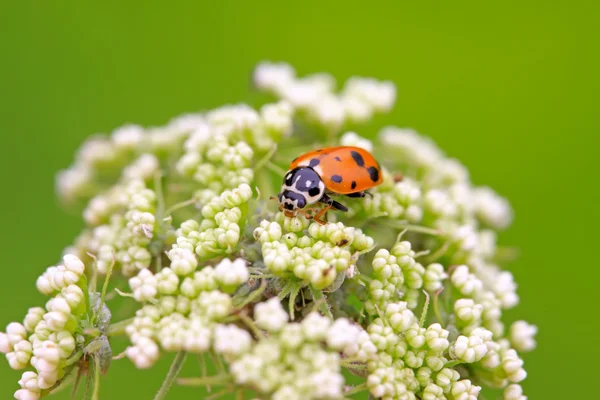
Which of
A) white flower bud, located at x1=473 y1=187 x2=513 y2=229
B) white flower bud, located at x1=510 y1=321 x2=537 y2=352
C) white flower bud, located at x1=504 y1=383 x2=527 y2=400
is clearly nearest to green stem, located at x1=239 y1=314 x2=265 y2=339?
white flower bud, located at x1=504 y1=383 x2=527 y2=400

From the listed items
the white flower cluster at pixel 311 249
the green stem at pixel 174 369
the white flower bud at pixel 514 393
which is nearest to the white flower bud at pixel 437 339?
the white flower cluster at pixel 311 249

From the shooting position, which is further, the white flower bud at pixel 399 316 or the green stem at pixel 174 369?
the white flower bud at pixel 399 316

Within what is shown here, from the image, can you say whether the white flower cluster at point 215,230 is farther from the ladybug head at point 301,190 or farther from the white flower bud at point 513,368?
the white flower bud at point 513,368

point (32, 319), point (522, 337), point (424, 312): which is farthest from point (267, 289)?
point (522, 337)

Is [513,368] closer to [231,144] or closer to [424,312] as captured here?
[424,312]

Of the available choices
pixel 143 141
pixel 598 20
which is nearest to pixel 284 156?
pixel 143 141
